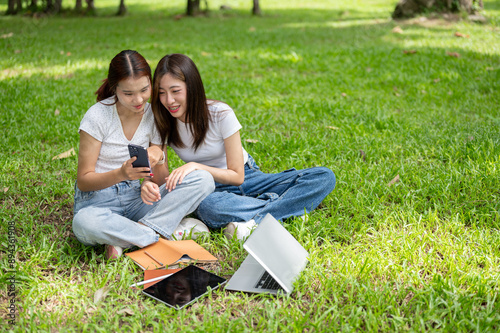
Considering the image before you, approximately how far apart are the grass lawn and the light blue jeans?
0.15 metres

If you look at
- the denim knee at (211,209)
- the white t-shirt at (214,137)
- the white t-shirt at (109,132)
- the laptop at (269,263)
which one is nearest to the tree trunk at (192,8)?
the white t-shirt at (214,137)

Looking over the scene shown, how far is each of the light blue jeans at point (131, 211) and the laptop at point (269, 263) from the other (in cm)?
54

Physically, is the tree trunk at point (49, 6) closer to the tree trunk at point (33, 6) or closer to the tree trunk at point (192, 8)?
the tree trunk at point (33, 6)

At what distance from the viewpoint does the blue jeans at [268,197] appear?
2.78m

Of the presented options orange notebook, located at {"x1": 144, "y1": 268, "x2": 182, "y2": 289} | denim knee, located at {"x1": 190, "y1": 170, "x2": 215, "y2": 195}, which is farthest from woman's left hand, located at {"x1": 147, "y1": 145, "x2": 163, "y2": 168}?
orange notebook, located at {"x1": 144, "y1": 268, "x2": 182, "y2": 289}

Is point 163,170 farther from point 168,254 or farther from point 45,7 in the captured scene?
point 45,7

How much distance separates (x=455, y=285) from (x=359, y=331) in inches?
23.3

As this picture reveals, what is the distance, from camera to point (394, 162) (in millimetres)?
3691

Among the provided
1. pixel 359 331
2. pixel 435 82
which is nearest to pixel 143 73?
pixel 359 331

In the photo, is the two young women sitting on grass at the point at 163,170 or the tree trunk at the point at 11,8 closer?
the two young women sitting on grass at the point at 163,170

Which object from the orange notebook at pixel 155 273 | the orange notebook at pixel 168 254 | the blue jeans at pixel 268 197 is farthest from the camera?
the blue jeans at pixel 268 197

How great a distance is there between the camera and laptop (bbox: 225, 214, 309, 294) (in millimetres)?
2162

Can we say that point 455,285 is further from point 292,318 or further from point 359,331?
point 292,318

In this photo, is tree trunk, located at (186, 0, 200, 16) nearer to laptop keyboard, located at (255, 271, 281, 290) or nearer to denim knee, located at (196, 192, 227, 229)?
denim knee, located at (196, 192, 227, 229)
